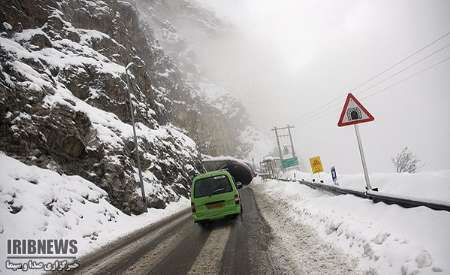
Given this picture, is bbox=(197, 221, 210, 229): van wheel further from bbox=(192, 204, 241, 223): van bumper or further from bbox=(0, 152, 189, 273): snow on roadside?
bbox=(0, 152, 189, 273): snow on roadside

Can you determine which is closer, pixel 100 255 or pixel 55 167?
pixel 100 255

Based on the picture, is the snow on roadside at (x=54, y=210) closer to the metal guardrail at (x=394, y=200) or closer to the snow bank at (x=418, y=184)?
the metal guardrail at (x=394, y=200)

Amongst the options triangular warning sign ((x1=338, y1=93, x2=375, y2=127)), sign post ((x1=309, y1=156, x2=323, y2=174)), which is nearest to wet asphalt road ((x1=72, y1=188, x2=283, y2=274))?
triangular warning sign ((x1=338, y1=93, x2=375, y2=127))

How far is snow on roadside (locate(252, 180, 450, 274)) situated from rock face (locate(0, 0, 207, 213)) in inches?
585

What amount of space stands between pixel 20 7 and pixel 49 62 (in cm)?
597

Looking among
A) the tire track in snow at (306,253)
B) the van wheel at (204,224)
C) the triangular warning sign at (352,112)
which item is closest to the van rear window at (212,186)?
the van wheel at (204,224)

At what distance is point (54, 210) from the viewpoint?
1297 cm

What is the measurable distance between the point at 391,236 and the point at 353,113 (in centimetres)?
439

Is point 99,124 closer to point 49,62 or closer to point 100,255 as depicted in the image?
point 49,62

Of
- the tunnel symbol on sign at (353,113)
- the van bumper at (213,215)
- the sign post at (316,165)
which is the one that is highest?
the tunnel symbol on sign at (353,113)

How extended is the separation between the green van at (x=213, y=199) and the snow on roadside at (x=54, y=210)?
4.00 metres

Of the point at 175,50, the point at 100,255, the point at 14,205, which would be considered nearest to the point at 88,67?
the point at 14,205

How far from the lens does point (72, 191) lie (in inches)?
607

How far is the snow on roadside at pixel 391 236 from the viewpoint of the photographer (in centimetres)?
402
